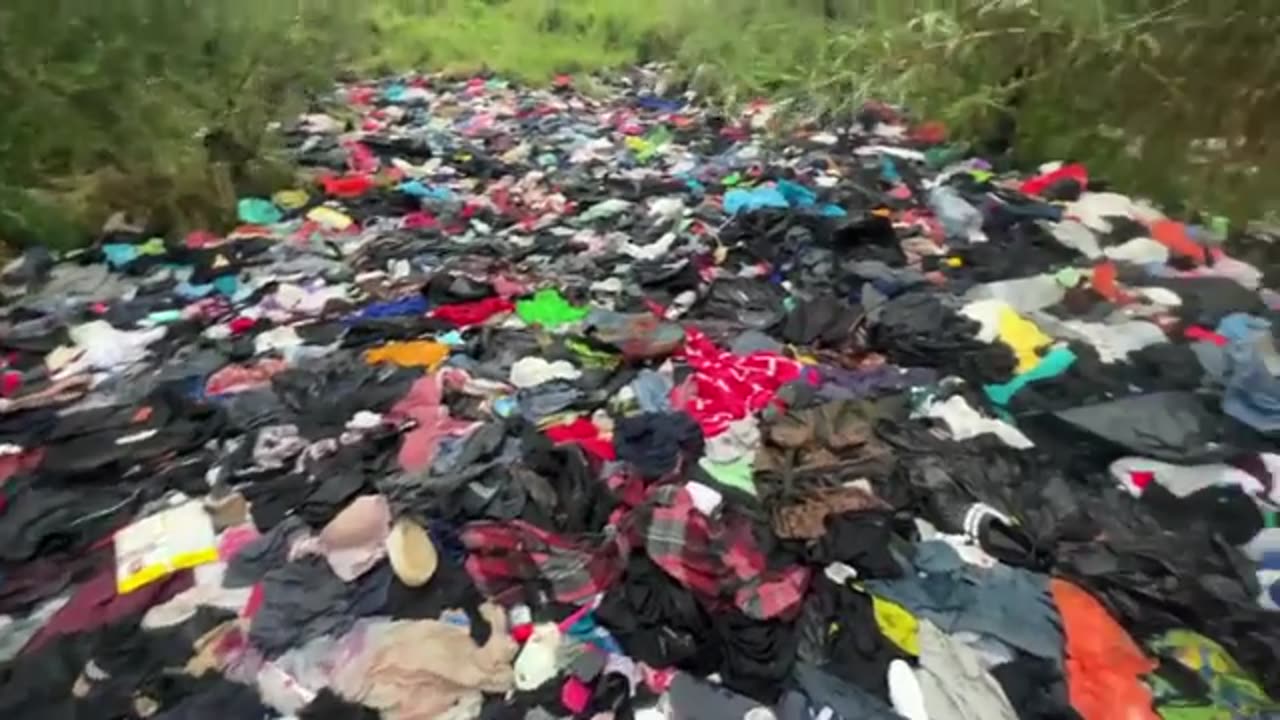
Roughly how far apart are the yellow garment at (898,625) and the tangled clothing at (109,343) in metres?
1.66

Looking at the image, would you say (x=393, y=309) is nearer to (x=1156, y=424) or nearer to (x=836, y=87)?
(x=1156, y=424)

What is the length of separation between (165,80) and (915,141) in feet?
8.37

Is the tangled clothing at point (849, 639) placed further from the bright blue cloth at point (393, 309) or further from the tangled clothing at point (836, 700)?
the bright blue cloth at point (393, 309)

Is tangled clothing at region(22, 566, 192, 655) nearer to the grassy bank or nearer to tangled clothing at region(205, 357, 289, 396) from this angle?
tangled clothing at region(205, 357, 289, 396)

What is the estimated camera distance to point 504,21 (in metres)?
6.26

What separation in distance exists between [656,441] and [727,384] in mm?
263

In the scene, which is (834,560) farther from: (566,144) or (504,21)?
(504,21)

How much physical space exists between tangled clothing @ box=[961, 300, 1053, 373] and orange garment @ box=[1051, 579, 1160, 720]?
725 mm

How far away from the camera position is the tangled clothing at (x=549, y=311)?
2.44m

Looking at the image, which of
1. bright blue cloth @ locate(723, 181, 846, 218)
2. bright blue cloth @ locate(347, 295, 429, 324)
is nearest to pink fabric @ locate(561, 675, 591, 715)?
bright blue cloth @ locate(347, 295, 429, 324)

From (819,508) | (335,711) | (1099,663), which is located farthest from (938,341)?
(335,711)

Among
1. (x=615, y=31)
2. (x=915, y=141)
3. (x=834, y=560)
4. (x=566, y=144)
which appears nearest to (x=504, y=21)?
(x=615, y=31)

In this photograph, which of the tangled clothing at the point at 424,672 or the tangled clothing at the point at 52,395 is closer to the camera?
the tangled clothing at the point at 424,672

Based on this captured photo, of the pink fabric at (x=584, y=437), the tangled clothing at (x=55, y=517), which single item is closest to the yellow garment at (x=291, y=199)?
the tangled clothing at (x=55, y=517)
